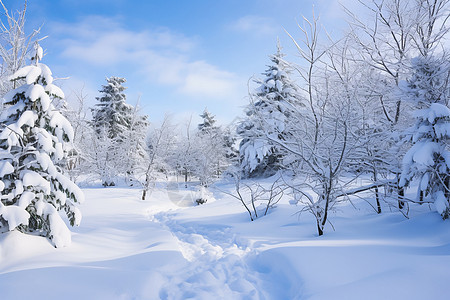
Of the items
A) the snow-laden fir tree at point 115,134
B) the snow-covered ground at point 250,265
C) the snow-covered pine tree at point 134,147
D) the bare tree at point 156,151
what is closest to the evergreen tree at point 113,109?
the snow-laden fir tree at point 115,134

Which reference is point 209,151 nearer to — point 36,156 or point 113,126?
point 113,126

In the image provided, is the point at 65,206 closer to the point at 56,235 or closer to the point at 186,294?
the point at 56,235

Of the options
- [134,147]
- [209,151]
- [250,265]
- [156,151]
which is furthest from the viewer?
[134,147]

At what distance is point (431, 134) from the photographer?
5.32 m

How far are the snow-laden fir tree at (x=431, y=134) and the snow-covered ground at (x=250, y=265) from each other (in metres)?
0.80

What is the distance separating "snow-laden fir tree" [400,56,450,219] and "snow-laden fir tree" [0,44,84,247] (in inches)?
291

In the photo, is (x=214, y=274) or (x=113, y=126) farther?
(x=113, y=126)

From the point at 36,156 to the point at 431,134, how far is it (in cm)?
837

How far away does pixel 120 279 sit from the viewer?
3885mm

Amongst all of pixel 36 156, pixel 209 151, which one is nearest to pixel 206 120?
pixel 209 151

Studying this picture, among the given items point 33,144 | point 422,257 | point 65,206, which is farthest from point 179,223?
point 422,257

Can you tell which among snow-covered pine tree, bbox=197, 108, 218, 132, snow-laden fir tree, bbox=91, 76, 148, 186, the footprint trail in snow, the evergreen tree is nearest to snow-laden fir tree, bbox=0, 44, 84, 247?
the footprint trail in snow

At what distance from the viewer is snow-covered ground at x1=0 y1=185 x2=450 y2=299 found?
10.8 feet

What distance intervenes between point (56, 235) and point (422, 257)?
21.5ft
